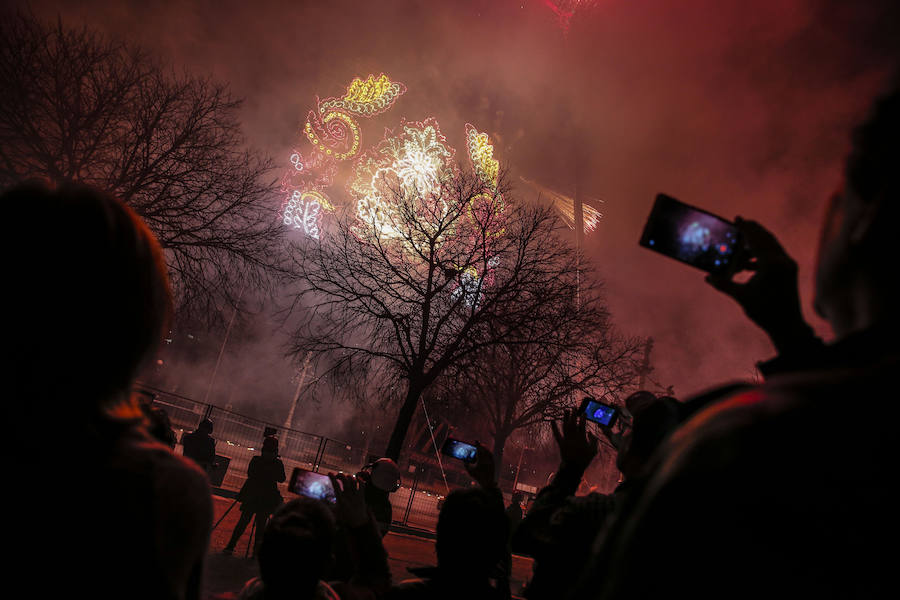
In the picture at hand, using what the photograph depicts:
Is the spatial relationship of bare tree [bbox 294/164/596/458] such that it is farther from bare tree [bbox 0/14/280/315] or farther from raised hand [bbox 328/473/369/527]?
raised hand [bbox 328/473/369/527]

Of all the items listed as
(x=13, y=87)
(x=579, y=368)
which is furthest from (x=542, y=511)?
(x=579, y=368)

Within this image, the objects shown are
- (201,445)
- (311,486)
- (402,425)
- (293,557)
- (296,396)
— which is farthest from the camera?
(296,396)

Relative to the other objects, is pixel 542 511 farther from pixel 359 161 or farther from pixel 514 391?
pixel 359 161

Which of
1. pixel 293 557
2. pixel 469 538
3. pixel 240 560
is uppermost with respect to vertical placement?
pixel 469 538

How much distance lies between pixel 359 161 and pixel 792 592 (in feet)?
86.6

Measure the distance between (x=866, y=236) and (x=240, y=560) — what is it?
32.0 feet

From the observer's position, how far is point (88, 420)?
100 centimetres

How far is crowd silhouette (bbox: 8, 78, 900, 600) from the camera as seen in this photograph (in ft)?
2.15

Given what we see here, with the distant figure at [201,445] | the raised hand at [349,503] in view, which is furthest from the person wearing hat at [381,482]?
the distant figure at [201,445]

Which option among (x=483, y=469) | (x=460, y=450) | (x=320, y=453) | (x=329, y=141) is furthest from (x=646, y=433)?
(x=329, y=141)

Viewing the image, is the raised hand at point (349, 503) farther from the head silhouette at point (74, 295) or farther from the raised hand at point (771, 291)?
the raised hand at point (771, 291)

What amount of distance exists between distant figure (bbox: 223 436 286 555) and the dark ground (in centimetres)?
58

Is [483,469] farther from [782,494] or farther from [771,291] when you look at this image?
[782,494]

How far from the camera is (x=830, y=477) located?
0.65 meters
